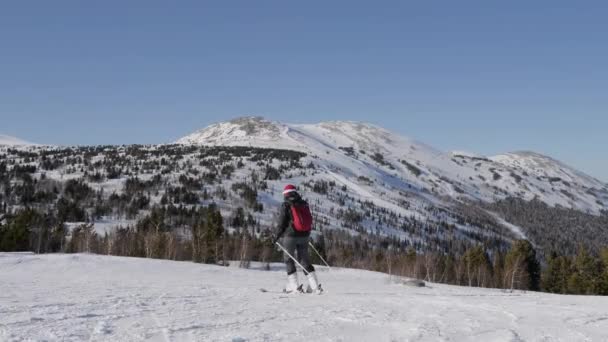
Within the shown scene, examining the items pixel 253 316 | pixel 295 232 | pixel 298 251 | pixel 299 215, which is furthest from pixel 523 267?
pixel 253 316

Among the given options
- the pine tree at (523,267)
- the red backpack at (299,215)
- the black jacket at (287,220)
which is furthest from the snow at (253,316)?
the pine tree at (523,267)

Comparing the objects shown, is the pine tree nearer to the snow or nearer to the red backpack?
the snow

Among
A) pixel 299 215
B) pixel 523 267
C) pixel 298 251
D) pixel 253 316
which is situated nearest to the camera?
pixel 253 316

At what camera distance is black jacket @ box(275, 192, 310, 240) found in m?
11.4

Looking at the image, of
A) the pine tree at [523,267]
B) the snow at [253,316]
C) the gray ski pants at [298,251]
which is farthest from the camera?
the pine tree at [523,267]

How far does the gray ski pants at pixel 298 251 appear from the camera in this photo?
1159 cm

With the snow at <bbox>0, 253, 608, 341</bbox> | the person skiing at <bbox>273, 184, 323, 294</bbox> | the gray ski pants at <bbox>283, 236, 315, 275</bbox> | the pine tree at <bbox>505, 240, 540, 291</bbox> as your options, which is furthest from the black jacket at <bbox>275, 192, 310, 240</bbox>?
the pine tree at <bbox>505, 240, 540, 291</bbox>

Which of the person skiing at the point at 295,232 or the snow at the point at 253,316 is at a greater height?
the person skiing at the point at 295,232

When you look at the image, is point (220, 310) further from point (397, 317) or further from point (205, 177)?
point (205, 177)

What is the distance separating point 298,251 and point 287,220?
821 millimetres

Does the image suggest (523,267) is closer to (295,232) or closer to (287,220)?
(295,232)

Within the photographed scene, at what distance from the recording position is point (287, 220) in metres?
11.6

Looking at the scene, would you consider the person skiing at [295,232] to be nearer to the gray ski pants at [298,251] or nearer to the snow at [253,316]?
the gray ski pants at [298,251]

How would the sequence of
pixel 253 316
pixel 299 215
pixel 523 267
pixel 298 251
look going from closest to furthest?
pixel 253 316
pixel 299 215
pixel 298 251
pixel 523 267
